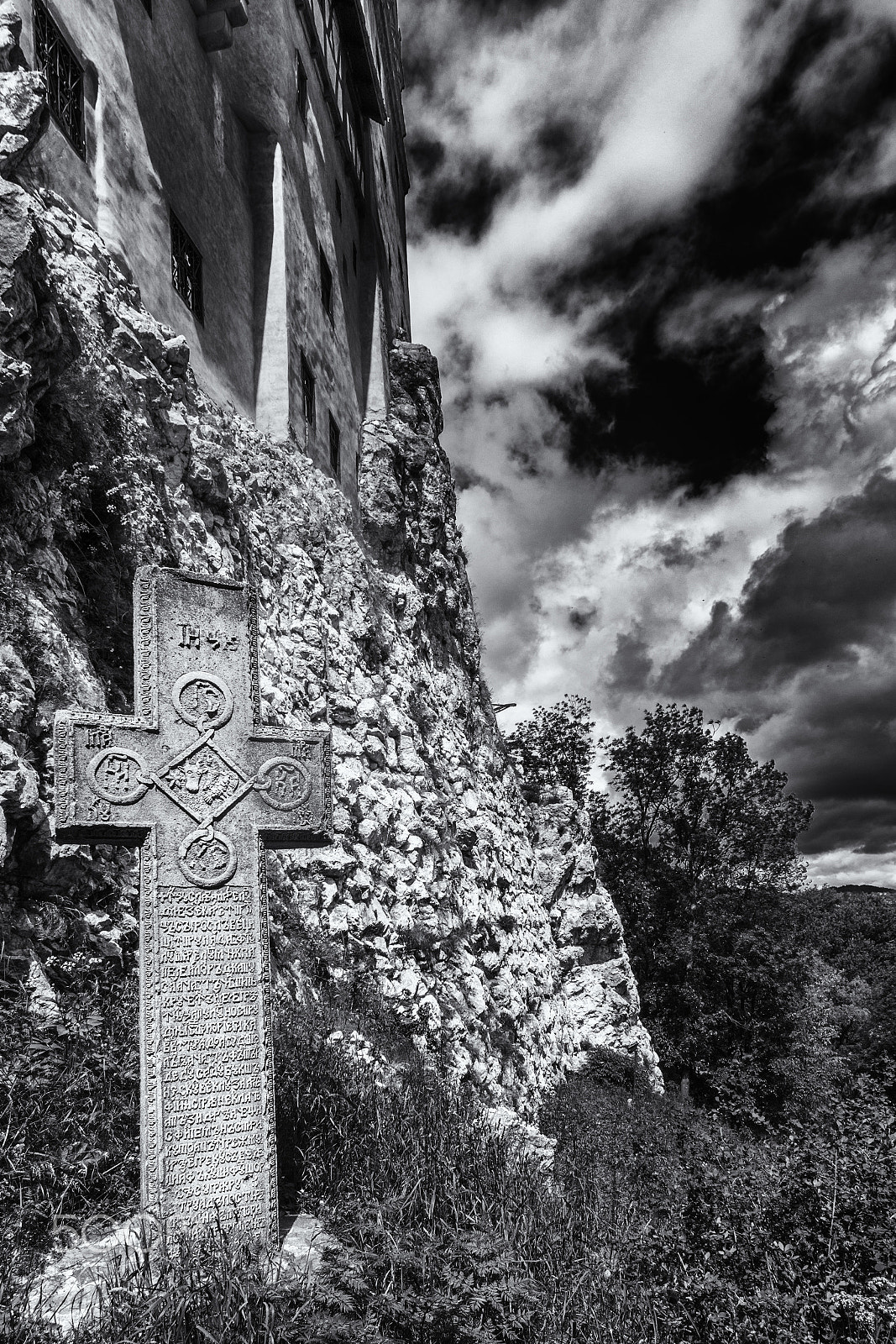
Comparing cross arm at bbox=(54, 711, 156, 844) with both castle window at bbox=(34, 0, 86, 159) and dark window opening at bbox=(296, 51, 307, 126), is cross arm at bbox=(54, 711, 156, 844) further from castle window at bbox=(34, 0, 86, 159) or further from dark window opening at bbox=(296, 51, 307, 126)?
dark window opening at bbox=(296, 51, 307, 126)

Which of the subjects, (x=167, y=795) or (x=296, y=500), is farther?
(x=296, y=500)

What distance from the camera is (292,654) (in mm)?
11547

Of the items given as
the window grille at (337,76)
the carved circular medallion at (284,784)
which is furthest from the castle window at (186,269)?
the window grille at (337,76)

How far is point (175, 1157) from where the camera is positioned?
4.17 meters

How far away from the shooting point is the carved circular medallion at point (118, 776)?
4492 millimetres

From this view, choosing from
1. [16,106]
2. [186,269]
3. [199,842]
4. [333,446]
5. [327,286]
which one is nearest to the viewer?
[199,842]

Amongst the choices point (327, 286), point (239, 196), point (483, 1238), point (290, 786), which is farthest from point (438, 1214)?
point (327, 286)

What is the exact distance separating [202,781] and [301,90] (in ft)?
54.5

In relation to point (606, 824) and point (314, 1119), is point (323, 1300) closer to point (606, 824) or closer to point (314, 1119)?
point (314, 1119)

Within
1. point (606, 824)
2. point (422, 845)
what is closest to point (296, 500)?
point (422, 845)

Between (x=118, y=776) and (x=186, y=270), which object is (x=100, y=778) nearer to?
(x=118, y=776)

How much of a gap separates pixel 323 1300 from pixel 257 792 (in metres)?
2.42

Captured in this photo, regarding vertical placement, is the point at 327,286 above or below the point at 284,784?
above

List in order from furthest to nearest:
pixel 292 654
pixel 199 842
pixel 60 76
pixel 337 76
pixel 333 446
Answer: pixel 337 76 → pixel 333 446 → pixel 292 654 → pixel 60 76 → pixel 199 842
